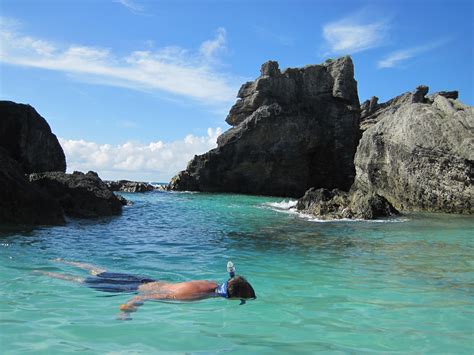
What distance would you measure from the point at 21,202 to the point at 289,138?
37.8 metres

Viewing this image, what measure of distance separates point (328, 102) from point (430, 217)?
32572mm

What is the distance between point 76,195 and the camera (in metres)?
17.7

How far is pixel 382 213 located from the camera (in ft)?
67.2

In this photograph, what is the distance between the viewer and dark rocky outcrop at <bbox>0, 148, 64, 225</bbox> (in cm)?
1323

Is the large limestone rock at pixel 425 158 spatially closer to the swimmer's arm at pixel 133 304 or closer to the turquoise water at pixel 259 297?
the turquoise water at pixel 259 297

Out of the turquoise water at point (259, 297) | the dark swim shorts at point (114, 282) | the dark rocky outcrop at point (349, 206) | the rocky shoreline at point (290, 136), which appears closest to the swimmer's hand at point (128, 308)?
the turquoise water at point (259, 297)

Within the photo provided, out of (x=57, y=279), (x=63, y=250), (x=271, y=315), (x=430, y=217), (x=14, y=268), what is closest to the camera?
(x=271, y=315)

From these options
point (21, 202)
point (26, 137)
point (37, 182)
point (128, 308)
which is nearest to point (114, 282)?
point (128, 308)

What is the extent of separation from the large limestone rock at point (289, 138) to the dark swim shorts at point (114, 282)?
41969 millimetres

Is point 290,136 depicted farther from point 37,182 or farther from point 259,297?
point 259,297

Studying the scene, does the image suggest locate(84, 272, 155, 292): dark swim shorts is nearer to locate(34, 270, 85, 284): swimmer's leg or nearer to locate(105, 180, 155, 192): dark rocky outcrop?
locate(34, 270, 85, 284): swimmer's leg

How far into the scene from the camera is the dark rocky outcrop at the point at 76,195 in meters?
17.1

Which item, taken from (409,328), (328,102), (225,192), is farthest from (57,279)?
(328,102)

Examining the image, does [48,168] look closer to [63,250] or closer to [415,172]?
[63,250]
